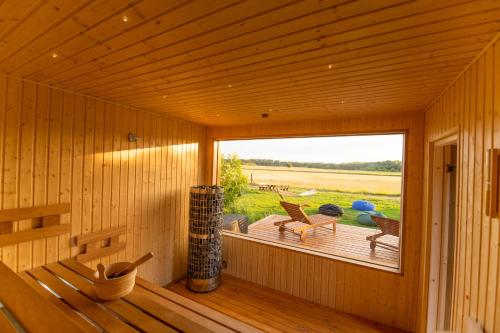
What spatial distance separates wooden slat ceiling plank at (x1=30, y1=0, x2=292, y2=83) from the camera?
1.03 metres

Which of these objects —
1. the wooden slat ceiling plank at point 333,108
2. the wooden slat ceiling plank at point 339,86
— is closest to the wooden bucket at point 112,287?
the wooden slat ceiling plank at point 339,86

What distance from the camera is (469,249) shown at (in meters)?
1.43

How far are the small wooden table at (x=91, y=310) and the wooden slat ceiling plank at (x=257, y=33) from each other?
4.64 feet

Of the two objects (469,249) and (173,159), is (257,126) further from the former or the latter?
(469,249)

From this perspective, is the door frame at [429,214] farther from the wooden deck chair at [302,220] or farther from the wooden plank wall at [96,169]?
the wooden plank wall at [96,169]

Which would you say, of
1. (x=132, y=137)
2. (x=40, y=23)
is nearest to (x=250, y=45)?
(x=40, y=23)

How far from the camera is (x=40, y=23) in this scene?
1.21 metres

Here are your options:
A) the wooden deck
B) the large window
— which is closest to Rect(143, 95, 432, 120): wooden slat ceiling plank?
the large window

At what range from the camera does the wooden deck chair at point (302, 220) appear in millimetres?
3941

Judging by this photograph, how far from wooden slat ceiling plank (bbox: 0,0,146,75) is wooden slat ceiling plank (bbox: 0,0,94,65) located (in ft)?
0.06

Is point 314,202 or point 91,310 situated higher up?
point 314,202

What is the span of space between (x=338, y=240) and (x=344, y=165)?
4.01ft

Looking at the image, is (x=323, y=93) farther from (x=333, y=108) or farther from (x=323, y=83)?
(x=333, y=108)

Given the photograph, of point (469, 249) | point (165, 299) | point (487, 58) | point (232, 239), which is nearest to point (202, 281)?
point (232, 239)
